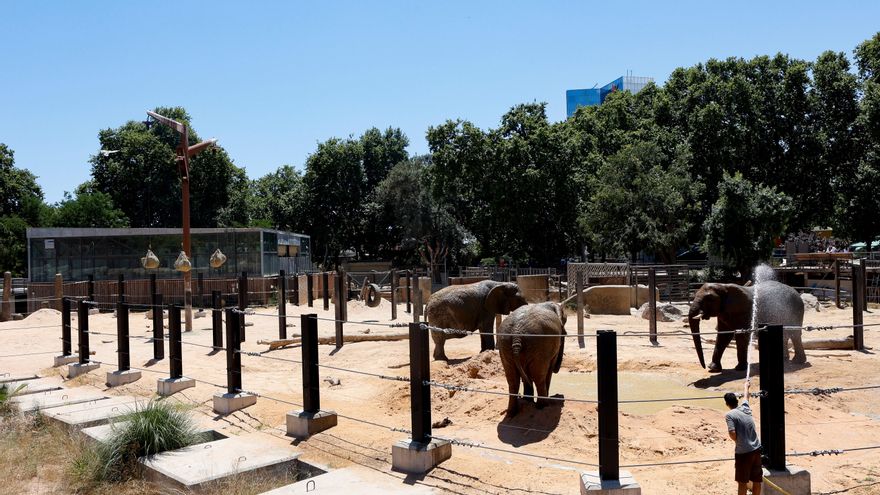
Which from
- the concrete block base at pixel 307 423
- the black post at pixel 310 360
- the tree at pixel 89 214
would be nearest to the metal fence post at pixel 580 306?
the concrete block base at pixel 307 423

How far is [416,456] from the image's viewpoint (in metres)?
6.54

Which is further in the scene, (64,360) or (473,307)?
(473,307)

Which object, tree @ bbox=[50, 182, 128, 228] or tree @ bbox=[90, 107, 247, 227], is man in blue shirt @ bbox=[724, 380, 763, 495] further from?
tree @ bbox=[90, 107, 247, 227]

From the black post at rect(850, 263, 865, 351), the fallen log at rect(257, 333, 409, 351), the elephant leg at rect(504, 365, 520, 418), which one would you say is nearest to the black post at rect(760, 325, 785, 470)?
the elephant leg at rect(504, 365, 520, 418)

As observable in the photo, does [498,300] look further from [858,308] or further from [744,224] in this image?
[744,224]

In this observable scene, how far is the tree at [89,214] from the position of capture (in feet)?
164

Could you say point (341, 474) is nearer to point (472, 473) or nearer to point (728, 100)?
point (472, 473)

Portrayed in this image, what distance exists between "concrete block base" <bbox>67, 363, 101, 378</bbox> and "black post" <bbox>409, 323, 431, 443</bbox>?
8.22m

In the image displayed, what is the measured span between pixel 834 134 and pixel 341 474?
1526 inches

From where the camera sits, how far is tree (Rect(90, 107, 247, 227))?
5609 cm

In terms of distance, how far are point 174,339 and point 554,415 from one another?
5.57 meters

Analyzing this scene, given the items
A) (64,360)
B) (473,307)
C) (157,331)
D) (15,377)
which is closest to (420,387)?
(473,307)

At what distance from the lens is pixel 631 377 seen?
10672 millimetres

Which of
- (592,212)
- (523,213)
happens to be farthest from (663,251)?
(523,213)
